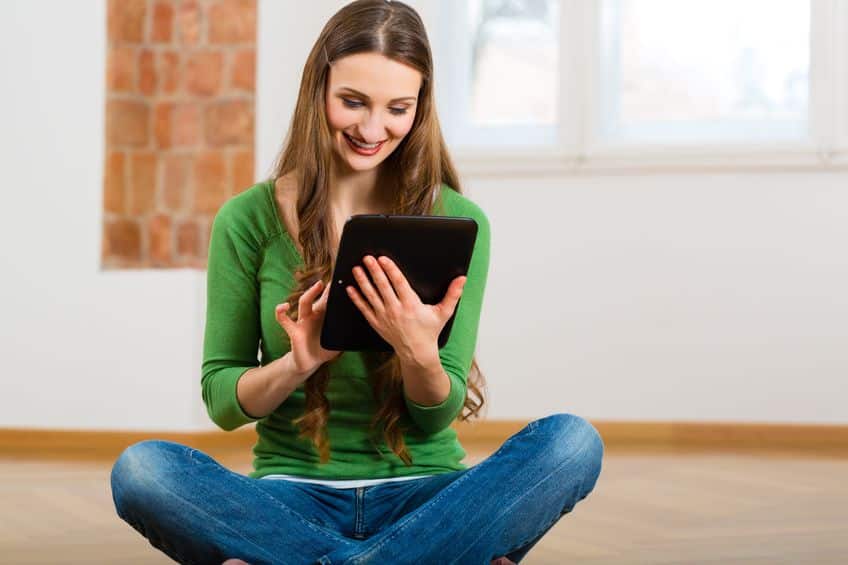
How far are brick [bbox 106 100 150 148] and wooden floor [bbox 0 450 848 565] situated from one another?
1.25m

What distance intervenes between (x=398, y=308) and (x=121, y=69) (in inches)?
132

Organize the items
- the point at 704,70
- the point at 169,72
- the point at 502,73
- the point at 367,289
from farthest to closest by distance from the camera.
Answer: the point at 502,73 < the point at 704,70 < the point at 169,72 < the point at 367,289

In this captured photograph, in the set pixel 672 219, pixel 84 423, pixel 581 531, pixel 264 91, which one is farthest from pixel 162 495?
pixel 672 219

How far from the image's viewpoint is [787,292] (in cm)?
467

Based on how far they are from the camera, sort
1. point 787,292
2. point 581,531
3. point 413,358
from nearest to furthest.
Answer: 1. point 413,358
2. point 581,531
3. point 787,292


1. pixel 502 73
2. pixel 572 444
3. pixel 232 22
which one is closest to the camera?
pixel 572 444

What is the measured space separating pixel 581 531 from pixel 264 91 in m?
2.49

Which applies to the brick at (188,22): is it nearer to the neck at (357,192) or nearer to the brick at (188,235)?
the brick at (188,235)

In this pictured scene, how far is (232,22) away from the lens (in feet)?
15.5

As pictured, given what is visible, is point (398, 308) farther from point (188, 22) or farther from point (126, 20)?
point (188, 22)

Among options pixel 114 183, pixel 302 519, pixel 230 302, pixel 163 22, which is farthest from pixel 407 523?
pixel 163 22


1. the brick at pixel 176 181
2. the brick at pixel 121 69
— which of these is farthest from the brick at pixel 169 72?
the brick at pixel 176 181

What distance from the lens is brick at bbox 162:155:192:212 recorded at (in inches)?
189

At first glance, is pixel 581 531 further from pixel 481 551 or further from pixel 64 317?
pixel 64 317
